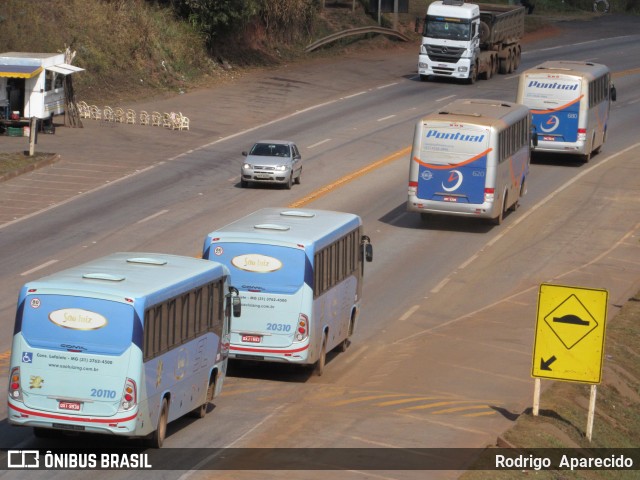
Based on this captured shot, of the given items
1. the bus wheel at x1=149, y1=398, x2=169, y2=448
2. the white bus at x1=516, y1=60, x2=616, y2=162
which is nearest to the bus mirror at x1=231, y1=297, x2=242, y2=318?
the bus wheel at x1=149, y1=398, x2=169, y2=448

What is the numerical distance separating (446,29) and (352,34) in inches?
492

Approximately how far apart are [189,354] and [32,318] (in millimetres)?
3103

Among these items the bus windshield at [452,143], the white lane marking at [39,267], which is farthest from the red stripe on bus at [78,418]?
the bus windshield at [452,143]

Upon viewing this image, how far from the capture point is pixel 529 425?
21.4 m

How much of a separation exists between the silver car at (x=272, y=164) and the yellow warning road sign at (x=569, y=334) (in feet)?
81.1

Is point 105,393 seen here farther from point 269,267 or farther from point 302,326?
point 302,326

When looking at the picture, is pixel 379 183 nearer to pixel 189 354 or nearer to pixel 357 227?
pixel 357 227

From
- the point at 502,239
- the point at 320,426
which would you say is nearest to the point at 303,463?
the point at 320,426

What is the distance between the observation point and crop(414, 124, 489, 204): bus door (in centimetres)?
4044

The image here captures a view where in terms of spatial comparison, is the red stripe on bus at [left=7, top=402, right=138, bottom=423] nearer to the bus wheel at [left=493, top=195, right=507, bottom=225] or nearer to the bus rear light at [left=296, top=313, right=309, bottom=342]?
the bus rear light at [left=296, top=313, right=309, bottom=342]

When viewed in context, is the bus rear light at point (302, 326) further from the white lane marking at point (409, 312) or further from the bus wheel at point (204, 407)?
the white lane marking at point (409, 312)

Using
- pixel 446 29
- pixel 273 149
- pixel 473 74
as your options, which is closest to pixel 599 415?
pixel 273 149

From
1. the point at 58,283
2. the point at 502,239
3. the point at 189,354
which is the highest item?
the point at 58,283

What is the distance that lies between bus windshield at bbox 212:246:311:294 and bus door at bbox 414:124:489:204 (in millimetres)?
16780
